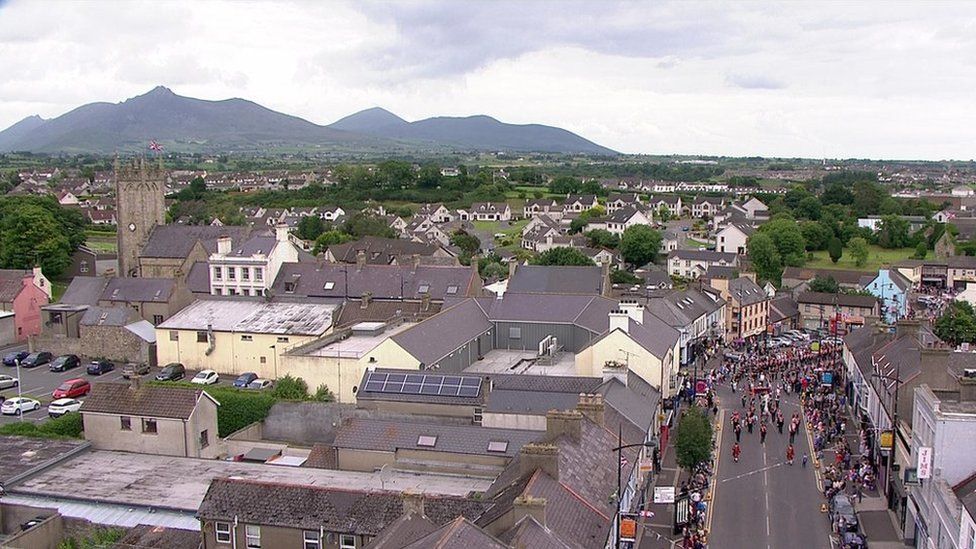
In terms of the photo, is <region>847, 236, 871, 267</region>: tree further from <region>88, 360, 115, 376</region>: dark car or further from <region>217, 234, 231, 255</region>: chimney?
<region>88, 360, 115, 376</region>: dark car

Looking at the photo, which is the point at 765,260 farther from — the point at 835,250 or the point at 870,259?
the point at 870,259

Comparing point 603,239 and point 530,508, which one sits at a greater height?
point 530,508

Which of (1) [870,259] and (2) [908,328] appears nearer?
(2) [908,328]

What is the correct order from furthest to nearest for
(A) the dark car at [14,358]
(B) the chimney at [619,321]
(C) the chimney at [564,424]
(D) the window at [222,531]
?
1. (A) the dark car at [14,358]
2. (B) the chimney at [619,321]
3. (C) the chimney at [564,424]
4. (D) the window at [222,531]

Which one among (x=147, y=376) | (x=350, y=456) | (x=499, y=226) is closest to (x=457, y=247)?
(x=499, y=226)

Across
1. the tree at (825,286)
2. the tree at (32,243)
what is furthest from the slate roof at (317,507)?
the tree at (825,286)

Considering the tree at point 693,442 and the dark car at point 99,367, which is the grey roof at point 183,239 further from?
the tree at point 693,442

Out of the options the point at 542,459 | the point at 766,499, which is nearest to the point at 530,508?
the point at 542,459

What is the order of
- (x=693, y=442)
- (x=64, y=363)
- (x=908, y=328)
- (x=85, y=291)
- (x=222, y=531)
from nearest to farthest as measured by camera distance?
1. (x=222, y=531)
2. (x=693, y=442)
3. (x=908, y=328)
4. (x=64, y=363)
5. (x=85, y=291)
